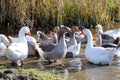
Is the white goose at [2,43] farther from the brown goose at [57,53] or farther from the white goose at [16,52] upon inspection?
the brown goose at [57,53]

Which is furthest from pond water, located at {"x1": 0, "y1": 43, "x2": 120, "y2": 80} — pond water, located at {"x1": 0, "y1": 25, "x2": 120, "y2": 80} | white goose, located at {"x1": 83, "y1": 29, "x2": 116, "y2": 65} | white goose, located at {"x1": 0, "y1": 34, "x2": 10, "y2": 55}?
white goose, located at {"x1": 0, "y1": 34, "x2": 10, "y2": 55}

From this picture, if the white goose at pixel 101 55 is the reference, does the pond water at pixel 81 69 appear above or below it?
below

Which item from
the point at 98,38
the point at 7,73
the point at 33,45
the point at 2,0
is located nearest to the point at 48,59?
the point at 33,45

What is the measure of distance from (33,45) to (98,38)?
2132mm

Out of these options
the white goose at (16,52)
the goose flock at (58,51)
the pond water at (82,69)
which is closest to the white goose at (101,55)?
the goose flock at (58,51)

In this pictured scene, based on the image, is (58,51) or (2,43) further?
(2,43)

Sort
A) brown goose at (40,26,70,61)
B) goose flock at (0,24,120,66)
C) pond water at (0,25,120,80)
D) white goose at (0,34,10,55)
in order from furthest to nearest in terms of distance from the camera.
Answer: white goose at (0,34,10,55) < brown goose at (40,26,70,61) < goose flock at (0,24,120,66) < pond water at (0,25,120,80)

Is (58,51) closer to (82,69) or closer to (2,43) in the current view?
(82,69)

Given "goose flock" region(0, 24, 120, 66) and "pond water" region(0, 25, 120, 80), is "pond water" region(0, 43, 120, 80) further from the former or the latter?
"goose flock" region(0, 24, 120, 66)

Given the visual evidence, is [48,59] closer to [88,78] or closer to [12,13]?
[88,78]

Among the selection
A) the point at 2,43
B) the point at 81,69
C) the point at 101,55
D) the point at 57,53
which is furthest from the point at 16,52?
the point at 101,55

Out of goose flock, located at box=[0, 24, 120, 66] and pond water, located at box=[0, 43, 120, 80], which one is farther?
goose flock, located at box=[0, 24, 120, 66]

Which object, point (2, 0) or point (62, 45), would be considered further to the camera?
point (2, 0)

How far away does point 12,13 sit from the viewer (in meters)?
17.6
